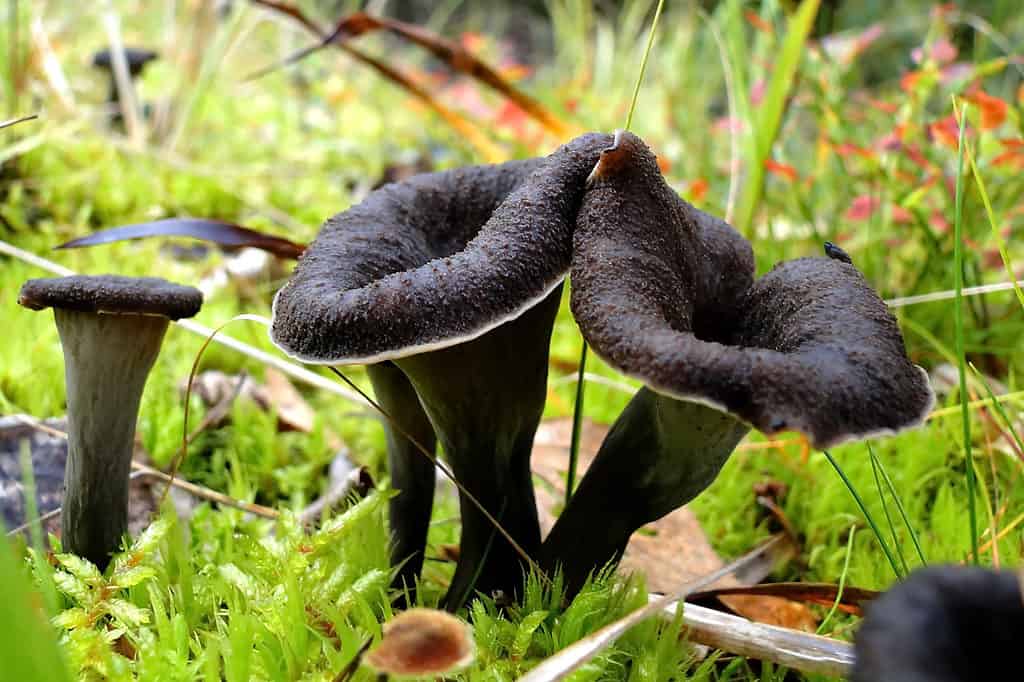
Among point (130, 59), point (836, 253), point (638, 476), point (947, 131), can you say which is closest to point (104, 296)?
point (638, 476)

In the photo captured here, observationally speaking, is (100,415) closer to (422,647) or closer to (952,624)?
(422,647)

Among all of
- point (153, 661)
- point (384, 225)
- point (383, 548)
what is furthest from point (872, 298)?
point (153, 661)

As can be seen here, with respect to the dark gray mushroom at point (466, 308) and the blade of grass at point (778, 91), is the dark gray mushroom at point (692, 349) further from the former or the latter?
the blade of grass at point (778, 91)

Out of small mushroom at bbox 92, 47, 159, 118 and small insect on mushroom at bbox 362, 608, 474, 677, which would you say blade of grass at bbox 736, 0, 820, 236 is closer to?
small insect on mushroom at bbox 362, 608, 474, 677

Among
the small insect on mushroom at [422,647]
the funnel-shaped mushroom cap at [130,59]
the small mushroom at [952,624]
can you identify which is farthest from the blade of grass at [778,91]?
the funnel-shaped mushroom cap at [130,59]

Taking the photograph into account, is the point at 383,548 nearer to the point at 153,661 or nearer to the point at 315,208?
the point at 153,661
